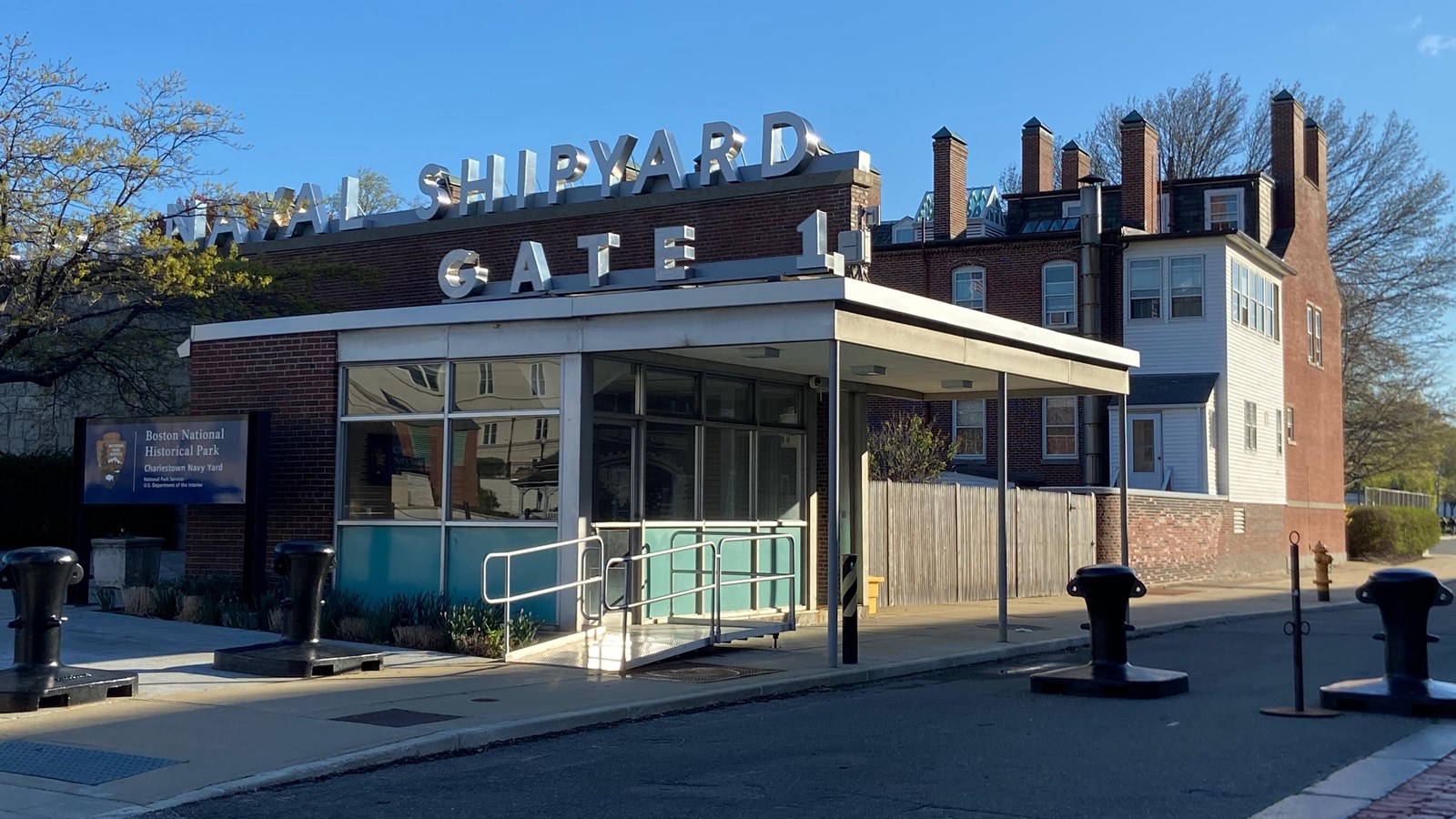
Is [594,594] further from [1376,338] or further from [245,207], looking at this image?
[1376,338]

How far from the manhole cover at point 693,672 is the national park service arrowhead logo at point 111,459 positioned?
747cm

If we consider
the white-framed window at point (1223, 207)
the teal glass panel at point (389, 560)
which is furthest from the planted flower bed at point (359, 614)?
the white-framed window at point (1223, 207)

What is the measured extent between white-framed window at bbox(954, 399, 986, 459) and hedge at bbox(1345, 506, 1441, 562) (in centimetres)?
1616

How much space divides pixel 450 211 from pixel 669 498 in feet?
29.5

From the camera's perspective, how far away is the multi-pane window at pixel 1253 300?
3481cm

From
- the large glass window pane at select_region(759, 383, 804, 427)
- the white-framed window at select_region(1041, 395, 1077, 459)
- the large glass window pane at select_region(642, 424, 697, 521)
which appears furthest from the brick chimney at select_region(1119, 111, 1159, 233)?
the large glass window pane at select_region(642, 424, 697, 521)

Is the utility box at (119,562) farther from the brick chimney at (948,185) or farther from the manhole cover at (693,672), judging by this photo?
the brick chimney at (948,185)

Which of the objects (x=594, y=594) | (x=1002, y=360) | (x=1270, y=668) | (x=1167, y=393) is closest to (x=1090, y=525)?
(x=1167, y=393)

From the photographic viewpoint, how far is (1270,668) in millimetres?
14203

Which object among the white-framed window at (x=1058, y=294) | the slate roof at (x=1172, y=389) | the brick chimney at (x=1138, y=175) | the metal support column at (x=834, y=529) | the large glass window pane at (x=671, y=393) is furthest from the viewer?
the brick chimney at (x=1138, y=175)

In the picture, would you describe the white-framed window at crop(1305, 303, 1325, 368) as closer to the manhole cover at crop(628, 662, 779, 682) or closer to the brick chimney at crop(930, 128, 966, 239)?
the brick chimney at crop(930, 128, 966, 239)

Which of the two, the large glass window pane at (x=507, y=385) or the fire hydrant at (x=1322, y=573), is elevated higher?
the large glass window pane at (x=507, y=385)

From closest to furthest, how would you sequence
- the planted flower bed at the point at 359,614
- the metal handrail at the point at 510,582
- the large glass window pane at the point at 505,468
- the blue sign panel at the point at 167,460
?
the metal handrail at the point at 510,582 → the planted flower bed at the point at 359,614 → the large glass window pane at the point at 505,468 → the blue sign panel at the point at 167,460

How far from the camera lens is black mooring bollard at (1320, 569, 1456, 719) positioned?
35.1 ft
